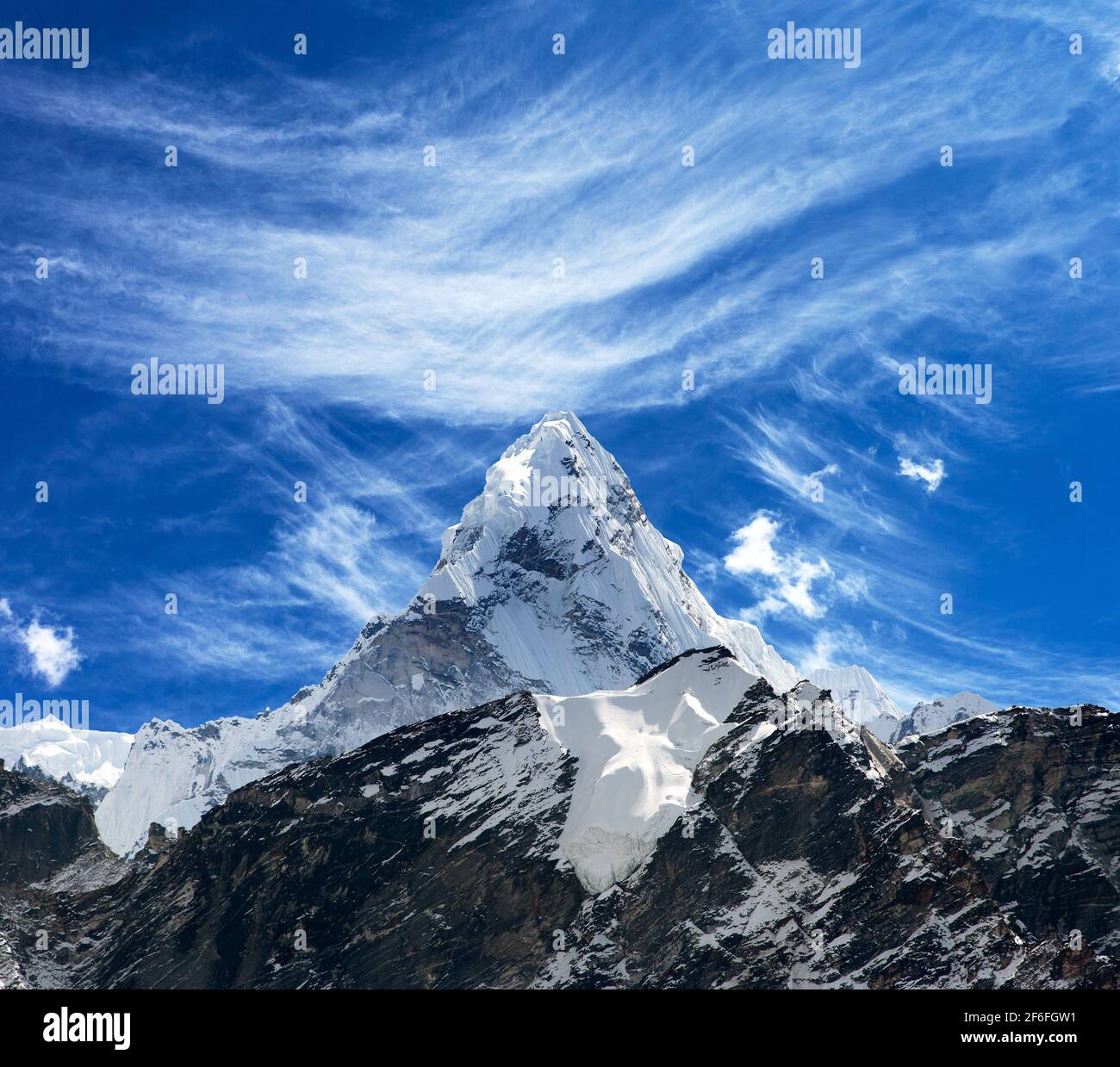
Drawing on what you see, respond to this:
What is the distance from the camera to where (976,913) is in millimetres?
189000
